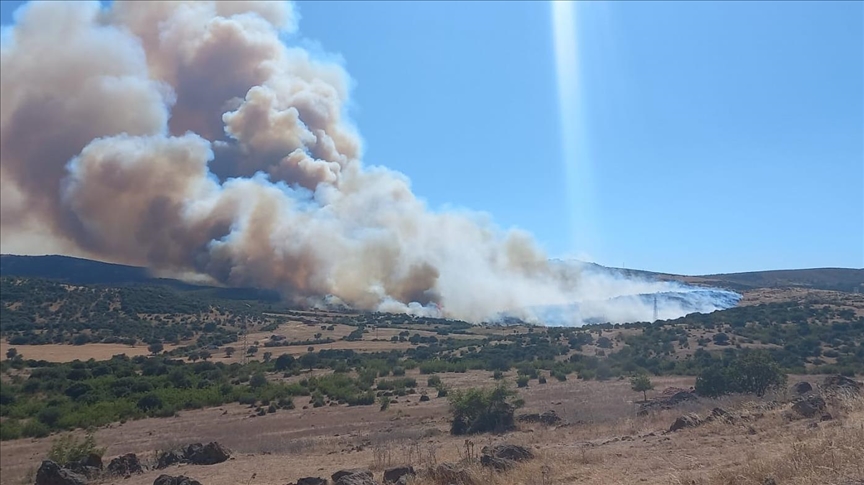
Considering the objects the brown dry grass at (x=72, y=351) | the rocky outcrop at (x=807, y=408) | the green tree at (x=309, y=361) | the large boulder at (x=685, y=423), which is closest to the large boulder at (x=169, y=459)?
the large boulder at (x=685, y=423)

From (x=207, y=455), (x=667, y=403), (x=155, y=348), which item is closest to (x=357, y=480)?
(x=207, y=455)

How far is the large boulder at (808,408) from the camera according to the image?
1497 cm

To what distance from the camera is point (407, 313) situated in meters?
91.5

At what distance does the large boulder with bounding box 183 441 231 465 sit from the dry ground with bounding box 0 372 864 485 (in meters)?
0.51

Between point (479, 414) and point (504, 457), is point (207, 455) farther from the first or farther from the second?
point (504, 457)

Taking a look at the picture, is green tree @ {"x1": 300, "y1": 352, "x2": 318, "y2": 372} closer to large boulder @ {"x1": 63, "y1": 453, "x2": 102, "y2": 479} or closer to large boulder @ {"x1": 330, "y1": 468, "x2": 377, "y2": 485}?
large boulder @ {"x1": 63, "y1": 453, "x2": 102, "y2": 479}

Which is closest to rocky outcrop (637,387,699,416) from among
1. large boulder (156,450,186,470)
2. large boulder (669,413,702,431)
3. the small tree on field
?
the small tree on field

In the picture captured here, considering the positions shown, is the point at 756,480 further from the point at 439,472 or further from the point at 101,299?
the point at 101,299

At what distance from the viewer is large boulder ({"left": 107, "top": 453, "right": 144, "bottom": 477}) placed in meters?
16.9

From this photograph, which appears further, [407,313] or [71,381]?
[407,313]

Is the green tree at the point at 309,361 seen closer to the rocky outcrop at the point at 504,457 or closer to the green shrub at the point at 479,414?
the green shrub at the point at 479,414

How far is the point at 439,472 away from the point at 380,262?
86.8m

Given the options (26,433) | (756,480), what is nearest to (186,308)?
(26,433)

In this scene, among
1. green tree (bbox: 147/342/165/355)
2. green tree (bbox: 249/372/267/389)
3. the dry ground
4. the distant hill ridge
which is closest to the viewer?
the dry ground
